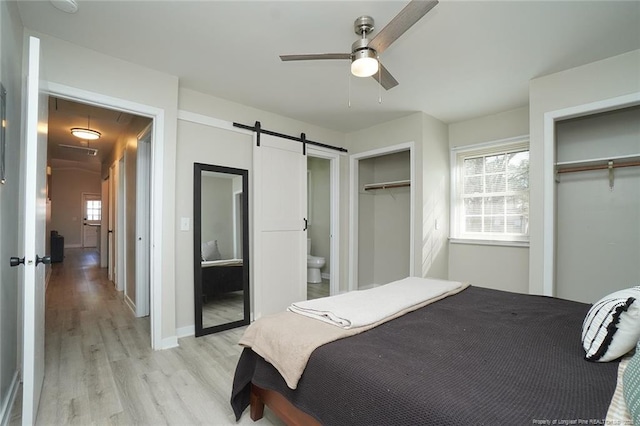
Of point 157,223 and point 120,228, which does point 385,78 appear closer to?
point 157,223

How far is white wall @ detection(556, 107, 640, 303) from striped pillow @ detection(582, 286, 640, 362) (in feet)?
7.41

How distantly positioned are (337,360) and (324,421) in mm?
231

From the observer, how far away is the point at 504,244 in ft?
11.6

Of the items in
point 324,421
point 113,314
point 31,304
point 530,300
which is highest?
point 31,304

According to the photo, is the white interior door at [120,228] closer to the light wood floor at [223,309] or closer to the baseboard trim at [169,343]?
the light wood floor at [223,309]

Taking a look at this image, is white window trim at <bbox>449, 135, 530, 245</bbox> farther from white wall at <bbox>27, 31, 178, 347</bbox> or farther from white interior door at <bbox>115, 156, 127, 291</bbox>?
white interior door at <bbox>115, 156, 127, 291</bbox>

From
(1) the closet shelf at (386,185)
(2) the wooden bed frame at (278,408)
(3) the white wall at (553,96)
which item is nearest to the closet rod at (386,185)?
(1) the closet shelf at (386,185)

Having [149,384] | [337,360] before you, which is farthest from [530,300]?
[149,384]

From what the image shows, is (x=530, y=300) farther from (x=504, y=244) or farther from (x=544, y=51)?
(x=544, y=51)

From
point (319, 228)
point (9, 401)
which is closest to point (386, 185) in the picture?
point (319, 228)

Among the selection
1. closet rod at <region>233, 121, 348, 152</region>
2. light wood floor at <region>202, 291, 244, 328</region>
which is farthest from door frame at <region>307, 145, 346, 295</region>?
light wood floor at <region>202, 291, 244, 328</region>

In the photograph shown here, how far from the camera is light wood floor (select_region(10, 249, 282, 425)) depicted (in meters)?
1.77

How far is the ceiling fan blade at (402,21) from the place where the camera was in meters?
1.47

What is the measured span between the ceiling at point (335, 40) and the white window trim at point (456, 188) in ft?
1.98
